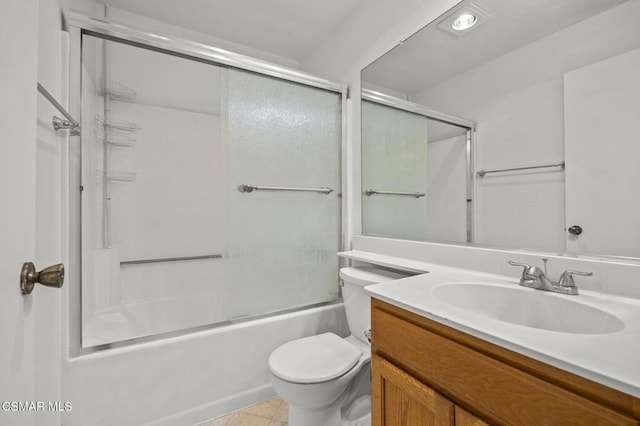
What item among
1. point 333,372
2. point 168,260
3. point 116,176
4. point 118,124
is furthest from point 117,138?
point 333,372

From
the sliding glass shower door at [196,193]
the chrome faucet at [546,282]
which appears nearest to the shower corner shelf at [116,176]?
the sliding glass shower door at [196,193]

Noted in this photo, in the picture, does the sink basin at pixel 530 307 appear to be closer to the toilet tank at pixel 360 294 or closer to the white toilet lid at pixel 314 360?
the toilet tank at pixel 360 294

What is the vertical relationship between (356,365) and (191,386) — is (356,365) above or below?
above

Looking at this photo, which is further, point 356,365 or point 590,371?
point 356,365

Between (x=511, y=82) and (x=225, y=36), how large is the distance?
202cm

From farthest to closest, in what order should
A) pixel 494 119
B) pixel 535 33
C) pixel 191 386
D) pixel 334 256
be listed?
1. pixel 334 256
2. pixel 191 386
3. pixel 494 119
4. pixel 535 33

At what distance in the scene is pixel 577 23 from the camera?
3.01ft

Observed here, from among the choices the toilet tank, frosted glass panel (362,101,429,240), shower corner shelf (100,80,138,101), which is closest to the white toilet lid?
the toilet tank

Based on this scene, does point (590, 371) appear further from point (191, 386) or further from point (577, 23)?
point (191, 386)

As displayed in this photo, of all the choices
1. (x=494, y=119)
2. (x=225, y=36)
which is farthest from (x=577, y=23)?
(x=225, y=36)

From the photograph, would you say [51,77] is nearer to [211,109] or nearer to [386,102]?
[211,109]

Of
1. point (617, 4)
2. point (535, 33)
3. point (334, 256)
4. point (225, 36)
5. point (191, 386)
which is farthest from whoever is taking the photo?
point (225, 36)

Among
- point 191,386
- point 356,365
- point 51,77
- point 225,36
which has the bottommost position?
point 191,386

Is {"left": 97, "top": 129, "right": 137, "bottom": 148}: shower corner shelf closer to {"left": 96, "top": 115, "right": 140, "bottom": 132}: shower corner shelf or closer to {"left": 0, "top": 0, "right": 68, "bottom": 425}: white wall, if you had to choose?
{"left": 96, "top": 115, "right": 140, "bottom": 132}: shower corner shelf
